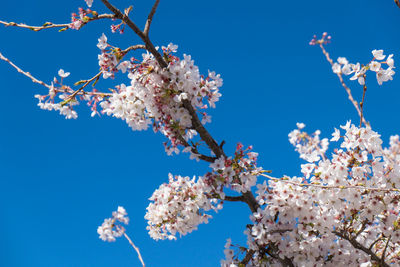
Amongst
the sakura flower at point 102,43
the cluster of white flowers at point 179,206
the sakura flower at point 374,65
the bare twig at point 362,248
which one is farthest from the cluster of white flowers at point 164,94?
the bare twig at point 362,248

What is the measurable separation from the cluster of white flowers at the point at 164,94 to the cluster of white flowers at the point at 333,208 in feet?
5.34

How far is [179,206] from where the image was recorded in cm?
566

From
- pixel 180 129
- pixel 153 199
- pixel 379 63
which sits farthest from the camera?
pixel 153 199

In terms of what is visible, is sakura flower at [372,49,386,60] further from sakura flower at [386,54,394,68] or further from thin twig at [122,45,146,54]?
thin twig at [122,45,146,54]

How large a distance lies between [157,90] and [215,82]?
38.4 inches

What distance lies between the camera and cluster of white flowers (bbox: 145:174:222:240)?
5551 mm

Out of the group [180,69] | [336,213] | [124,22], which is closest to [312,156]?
[336,213]

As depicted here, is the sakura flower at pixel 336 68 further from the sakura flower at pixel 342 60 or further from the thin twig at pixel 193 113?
the thin twig at pixel 193 113

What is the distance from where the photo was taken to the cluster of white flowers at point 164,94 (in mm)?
5328

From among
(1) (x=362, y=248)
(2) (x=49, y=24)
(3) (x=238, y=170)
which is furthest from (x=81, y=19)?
(1) (x=362, y=248)

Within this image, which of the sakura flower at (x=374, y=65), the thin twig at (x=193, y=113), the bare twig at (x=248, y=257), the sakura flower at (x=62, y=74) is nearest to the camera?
the sakura flower at (x=374, y=65)

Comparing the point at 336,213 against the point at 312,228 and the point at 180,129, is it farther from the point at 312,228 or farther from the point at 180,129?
the point at 180,129

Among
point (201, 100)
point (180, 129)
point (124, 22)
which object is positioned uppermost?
point (124, 22)

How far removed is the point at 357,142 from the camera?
15.7 feet
